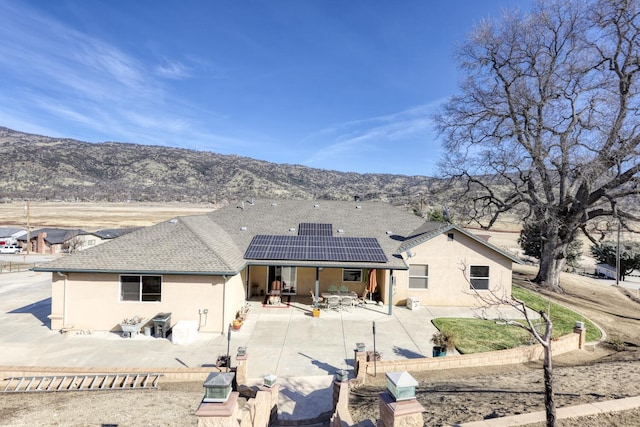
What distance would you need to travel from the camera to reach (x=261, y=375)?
35.1 feet

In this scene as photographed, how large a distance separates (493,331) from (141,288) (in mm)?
15421

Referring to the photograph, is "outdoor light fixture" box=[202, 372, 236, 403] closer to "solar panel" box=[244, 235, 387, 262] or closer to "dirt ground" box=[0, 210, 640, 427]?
"dirt ground" box=[0, 210, 640, 427]

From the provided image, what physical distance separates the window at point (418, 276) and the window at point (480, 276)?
8.19 feet

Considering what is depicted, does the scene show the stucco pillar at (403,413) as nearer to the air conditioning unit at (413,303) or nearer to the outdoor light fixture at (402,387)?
the outdoor light fixture at (402,387)

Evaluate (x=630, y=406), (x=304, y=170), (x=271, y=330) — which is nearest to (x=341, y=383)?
(x=630, y=406)

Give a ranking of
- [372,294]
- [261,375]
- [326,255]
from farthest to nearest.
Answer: [372,294] < [326,255] < [261,375]

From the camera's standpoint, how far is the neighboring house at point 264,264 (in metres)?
14.3

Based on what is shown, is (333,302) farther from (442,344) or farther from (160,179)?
(160,179)

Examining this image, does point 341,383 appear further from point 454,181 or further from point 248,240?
point 454,181

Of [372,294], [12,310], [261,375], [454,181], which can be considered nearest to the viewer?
[261,375]

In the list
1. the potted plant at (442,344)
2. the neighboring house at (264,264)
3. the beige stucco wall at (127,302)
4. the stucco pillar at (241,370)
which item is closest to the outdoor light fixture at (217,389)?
the stucco pillar at (241,370)

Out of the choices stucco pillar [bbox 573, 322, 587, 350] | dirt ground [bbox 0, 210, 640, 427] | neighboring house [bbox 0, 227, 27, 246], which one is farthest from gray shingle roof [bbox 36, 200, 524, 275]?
neighboring house [bbox 0, 227, 27, 246]

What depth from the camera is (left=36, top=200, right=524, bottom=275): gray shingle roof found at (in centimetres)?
1441

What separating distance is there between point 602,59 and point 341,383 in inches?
984
